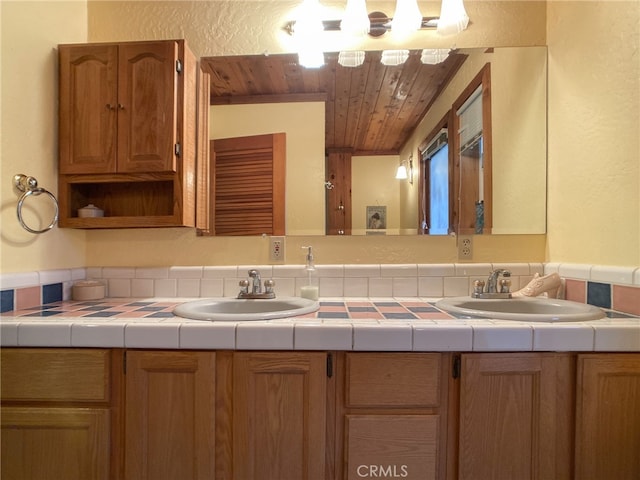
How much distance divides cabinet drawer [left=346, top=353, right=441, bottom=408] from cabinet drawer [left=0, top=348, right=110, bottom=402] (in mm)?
729

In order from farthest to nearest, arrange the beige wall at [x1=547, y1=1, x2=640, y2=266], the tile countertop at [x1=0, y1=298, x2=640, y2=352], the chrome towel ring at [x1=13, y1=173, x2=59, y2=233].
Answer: the chrome towel ring at [x1=13, y1=173, x2=59, y2=233], the beige wall at [x1=547, y1=1, x2=640, y2=266], the tile countertop at [x1=0, y1=298, x2=640, y2=352]

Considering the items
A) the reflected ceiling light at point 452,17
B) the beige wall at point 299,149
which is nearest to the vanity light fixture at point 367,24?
the reflected ceiling light at point 452,17

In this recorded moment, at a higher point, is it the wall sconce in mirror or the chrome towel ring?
the wall sconce in mirror

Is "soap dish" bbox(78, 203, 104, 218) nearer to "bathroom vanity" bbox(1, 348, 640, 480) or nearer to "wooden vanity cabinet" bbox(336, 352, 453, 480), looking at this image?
"bathroom vanity" bbox(1, 348, 640, 480)

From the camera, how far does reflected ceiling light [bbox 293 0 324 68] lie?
4.42 ft

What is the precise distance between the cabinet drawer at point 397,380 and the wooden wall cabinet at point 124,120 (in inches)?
36.3

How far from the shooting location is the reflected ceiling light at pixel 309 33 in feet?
4.42

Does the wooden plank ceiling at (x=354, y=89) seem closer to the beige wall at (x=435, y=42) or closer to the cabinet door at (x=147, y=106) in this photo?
the beige wall at (x=435, y=42)

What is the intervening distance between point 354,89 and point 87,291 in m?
1.45

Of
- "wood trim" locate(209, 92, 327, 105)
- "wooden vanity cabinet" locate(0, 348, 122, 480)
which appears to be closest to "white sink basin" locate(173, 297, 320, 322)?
"wooden vanity cabinet" locate(0, 348, 122, 480)

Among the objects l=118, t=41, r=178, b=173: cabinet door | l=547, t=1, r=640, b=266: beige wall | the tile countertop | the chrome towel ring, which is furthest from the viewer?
l=118, t=41, r=178, b=173: cabinet door

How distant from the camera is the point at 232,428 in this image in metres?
0.89

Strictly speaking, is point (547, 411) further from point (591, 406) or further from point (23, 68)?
point (23, 68)

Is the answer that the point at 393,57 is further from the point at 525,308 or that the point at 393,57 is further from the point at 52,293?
the point at 52,293
